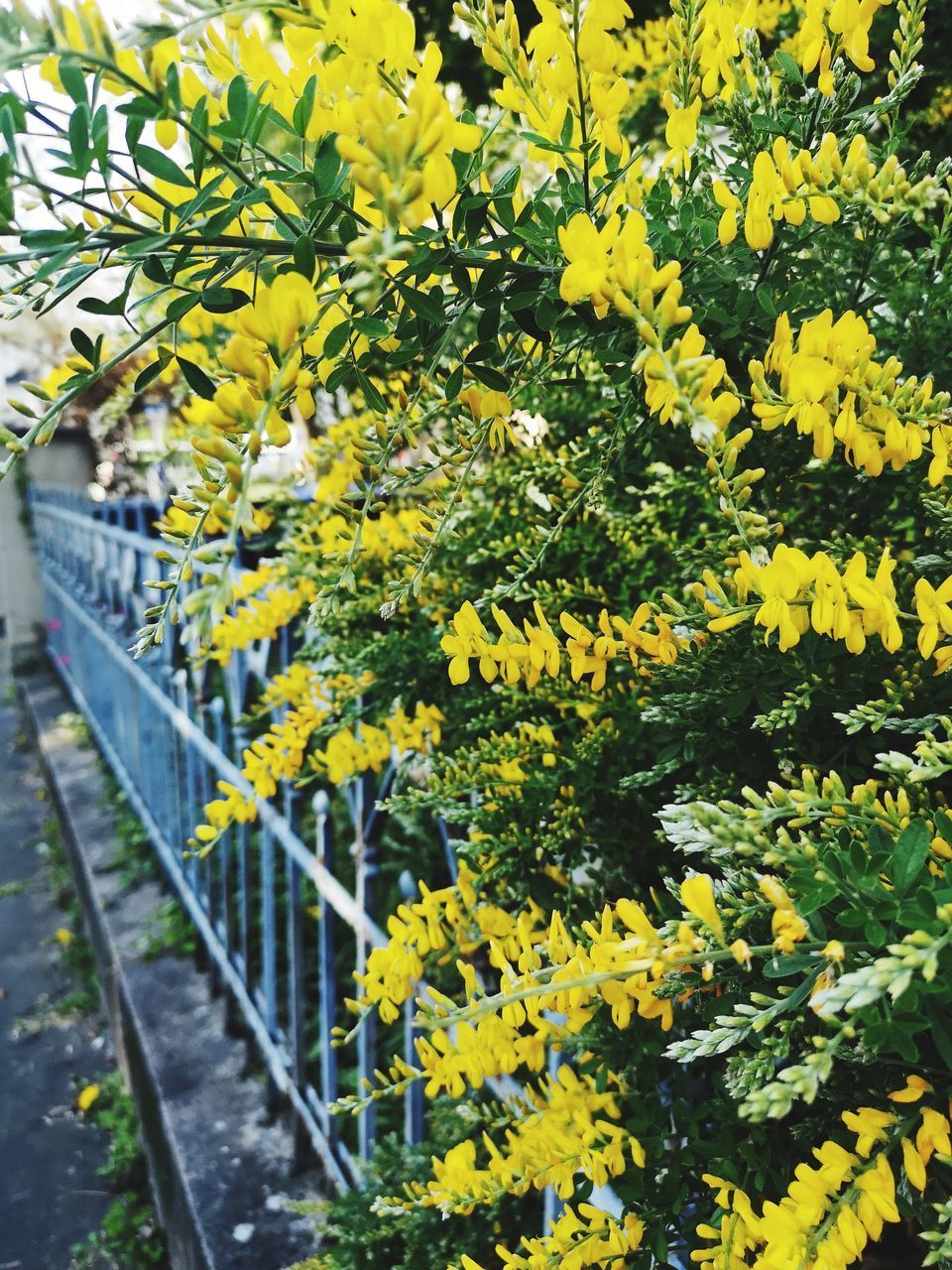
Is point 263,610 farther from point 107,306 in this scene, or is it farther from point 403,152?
point 403,152

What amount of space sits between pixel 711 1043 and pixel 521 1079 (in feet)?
2.59

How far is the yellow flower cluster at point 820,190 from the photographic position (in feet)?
2.20

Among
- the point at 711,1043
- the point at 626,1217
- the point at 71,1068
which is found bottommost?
the point at 71,1068

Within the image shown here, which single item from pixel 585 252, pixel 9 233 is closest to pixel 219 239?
pixel 9 233

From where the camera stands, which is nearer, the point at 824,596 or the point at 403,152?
the point at 403,152

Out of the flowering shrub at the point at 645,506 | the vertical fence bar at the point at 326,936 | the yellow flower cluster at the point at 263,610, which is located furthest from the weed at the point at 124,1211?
the flowering shrub at the point at 645,506

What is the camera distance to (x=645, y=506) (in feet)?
3.87

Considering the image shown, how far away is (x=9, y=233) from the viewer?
2.07ft

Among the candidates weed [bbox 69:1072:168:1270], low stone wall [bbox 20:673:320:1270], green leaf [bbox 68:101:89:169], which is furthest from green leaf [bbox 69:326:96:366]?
weed [bbox 69:1072:168:1270]

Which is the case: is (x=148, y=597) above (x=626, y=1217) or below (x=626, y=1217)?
above

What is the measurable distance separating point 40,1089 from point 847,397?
347 cm

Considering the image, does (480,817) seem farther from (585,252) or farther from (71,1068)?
(71,1068)

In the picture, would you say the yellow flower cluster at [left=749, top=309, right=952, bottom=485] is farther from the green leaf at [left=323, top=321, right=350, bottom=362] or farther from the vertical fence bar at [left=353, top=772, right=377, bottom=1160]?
the vertical fence bar at [left=353, top=772, right=377, bottom=1160]

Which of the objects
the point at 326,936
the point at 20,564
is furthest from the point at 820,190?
the point at 20,564
